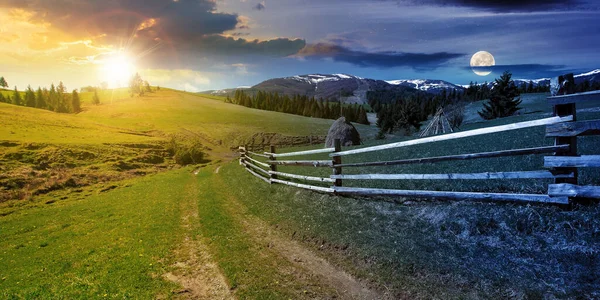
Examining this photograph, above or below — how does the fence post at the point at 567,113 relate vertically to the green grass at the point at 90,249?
above

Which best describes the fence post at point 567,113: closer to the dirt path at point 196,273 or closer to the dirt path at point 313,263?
the dirt path at point 313,263

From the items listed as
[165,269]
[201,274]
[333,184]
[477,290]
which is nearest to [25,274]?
[165,269]

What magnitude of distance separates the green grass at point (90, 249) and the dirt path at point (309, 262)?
2781 millimetres

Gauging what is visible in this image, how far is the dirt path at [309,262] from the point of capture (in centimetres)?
599

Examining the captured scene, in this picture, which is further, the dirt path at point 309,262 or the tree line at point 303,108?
the tree line at point 303,108

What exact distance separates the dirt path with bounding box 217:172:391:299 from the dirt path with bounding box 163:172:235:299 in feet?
5.69

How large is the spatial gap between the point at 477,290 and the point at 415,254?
1560 millimetres

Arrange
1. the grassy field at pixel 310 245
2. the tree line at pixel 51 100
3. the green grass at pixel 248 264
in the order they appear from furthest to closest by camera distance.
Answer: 1. the tree line at pixel 51 100
2. the green grass at pixel 248 264
3. the grassy field at pixel 310 245

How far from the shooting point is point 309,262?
7555 mm

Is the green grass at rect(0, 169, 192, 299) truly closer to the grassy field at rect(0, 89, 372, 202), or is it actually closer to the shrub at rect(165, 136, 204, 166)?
the grassy field at rect(0, 89, 372, 202)

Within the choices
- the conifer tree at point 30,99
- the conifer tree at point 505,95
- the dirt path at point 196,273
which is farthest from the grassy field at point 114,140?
the conifer tree at point 30,99

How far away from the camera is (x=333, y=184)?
41.0ft

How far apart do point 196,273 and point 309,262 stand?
114 inches

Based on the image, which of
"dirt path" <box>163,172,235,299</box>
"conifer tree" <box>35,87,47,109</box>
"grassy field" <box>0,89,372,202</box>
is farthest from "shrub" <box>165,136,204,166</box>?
"conifer tree" <box>35,87,47,109</box>
